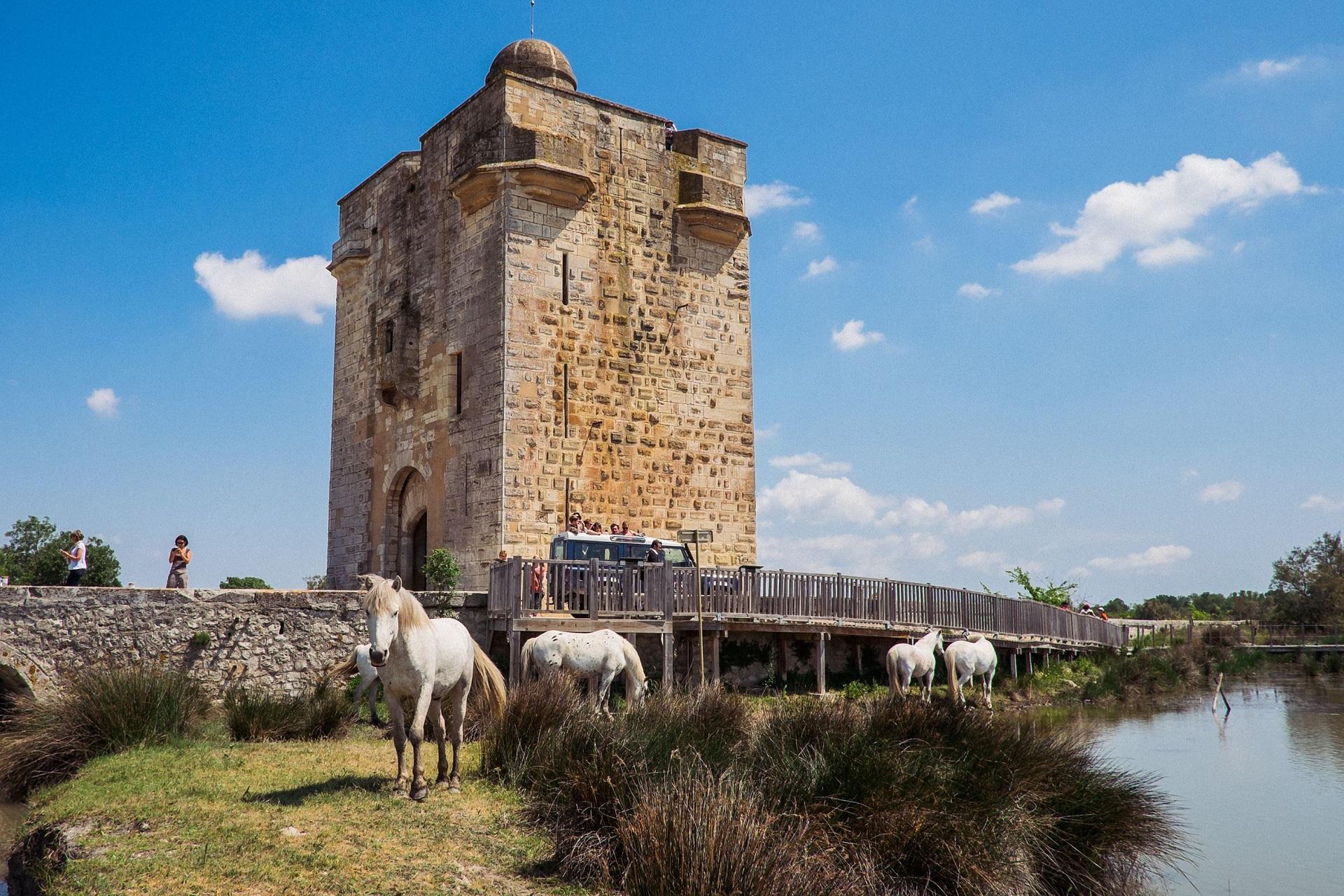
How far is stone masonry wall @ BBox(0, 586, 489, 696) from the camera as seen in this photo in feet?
47.3

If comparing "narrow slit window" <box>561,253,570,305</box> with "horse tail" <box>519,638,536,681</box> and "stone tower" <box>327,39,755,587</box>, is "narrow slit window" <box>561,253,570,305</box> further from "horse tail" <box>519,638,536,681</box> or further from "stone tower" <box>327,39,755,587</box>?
"horse tail" <box>519,638,536,681</box>

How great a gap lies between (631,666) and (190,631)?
6.47 meters

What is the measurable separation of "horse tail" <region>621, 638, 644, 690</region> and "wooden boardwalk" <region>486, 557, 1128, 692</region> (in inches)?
54.7

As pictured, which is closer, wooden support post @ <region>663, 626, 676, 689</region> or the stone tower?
wooden support post @ <region>663, 626, 676, 689</region>

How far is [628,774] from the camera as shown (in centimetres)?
843

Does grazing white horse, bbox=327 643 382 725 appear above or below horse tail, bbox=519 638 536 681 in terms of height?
below

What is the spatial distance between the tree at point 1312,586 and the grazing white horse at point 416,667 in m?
46.8

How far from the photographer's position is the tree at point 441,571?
1798 centimetres

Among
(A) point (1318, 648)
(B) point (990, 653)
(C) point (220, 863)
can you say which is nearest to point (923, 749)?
(C) point (220, 863)

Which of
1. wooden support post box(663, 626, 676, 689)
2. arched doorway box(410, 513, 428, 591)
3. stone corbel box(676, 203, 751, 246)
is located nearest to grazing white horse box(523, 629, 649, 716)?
wooden support post box(663, 626, 676, 689)

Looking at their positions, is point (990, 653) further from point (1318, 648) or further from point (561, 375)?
point (1318, 648)

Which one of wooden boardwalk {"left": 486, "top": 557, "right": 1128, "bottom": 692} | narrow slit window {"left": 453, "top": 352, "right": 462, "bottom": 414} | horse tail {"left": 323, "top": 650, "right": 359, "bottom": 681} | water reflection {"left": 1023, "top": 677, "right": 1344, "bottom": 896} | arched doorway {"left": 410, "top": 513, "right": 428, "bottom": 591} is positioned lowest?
water reflection {"left": 1023, "top": 677, "right": 1344, "bottom": 896}

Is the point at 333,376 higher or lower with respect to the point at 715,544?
higher

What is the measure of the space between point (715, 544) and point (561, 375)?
16.8 ft
